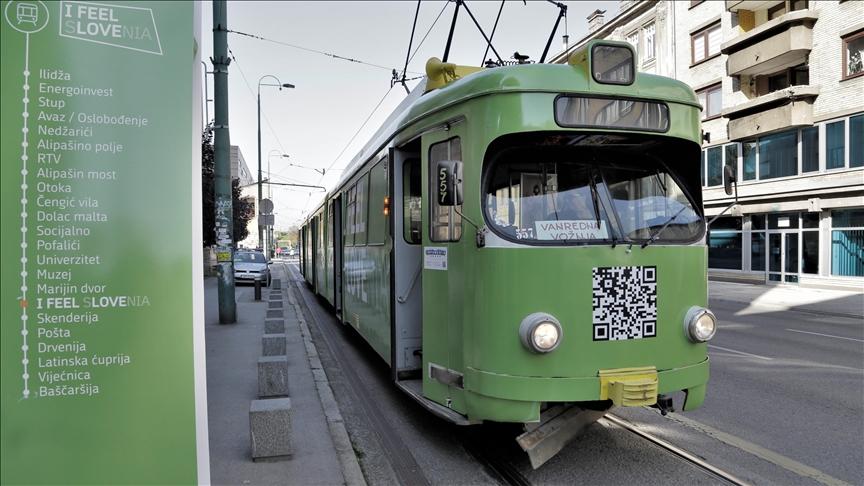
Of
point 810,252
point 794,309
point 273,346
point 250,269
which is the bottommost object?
point 794,309

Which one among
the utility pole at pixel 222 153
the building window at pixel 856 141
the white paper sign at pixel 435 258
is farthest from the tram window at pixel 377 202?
the building window at pixel 856 141

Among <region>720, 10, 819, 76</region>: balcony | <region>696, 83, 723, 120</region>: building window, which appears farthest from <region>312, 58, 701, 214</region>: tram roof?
<region>696, 83, 723, 120</region>: building window

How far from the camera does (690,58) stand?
29.9 metres

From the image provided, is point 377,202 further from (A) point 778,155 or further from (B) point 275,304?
(A) point 778,155

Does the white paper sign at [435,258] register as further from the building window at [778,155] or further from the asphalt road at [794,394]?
the building window at [778,155]

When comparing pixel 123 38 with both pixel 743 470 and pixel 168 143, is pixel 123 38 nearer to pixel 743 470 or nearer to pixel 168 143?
pixel 168 143

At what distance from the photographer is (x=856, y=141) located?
2128cm

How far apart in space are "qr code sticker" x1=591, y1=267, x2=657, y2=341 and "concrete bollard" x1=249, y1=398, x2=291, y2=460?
8.31ft

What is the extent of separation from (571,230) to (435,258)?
4.25 feet

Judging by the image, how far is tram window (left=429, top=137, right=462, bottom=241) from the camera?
493cm

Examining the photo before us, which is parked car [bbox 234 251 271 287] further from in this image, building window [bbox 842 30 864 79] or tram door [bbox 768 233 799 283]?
building window [bbox 842 30 864 79]

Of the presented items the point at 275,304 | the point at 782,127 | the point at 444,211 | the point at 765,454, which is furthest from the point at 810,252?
the point at 444,211

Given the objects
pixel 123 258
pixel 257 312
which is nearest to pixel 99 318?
pixel 123 258

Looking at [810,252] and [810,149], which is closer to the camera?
[810,149]
